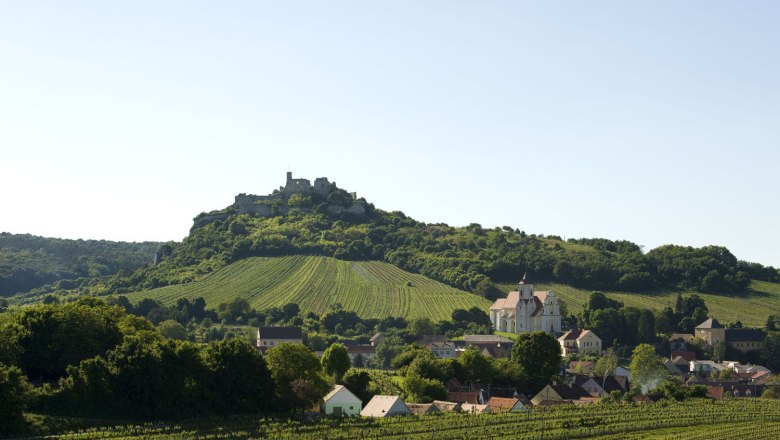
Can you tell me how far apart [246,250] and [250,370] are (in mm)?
106312

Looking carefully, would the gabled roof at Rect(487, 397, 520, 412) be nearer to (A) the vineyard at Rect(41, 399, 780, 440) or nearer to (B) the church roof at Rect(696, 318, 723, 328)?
(A) the vineyard at Rect(41, 399, 780, 440)

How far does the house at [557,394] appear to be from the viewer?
3233 inches

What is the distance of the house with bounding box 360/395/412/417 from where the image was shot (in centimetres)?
6688

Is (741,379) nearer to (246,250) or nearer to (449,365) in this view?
(449,365)

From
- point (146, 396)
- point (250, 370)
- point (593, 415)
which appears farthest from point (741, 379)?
point (146, 396)

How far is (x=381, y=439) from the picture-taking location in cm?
5500

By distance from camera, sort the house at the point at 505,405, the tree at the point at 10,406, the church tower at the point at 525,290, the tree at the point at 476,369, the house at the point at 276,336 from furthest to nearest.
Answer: the church tower at the point at 525,290 < the house at the point at 276,336 < the tree at the point at 476,369 < the house at the point at 505,405 < the tree at the point at 10,406

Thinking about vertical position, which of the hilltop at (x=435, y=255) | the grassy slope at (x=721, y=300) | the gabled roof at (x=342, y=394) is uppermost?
the hilltop at (x=435, y=255)

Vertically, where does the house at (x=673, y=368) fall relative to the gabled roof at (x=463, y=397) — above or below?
above

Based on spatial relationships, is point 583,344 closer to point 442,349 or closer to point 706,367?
point 706,367

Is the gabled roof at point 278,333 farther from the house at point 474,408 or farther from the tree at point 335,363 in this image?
the house at point 474,408

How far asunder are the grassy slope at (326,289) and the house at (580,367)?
83.3ft

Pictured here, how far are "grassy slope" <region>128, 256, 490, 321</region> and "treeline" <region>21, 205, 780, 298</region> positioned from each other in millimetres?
3935

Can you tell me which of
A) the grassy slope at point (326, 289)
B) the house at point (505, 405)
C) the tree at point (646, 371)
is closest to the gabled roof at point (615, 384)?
the tree at point (646, 371)
